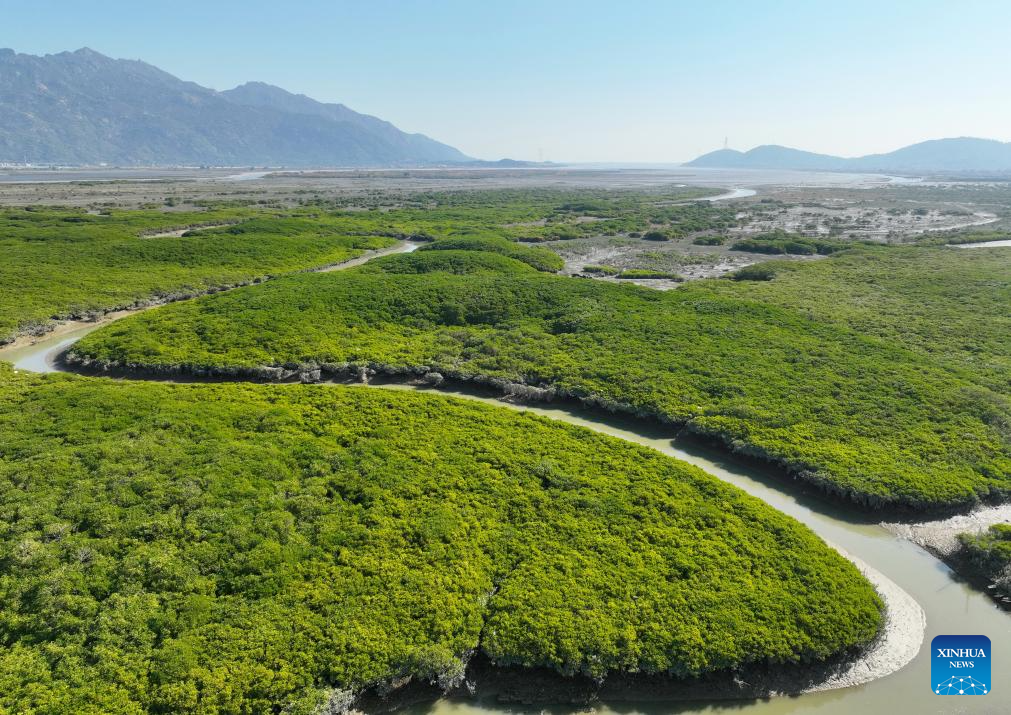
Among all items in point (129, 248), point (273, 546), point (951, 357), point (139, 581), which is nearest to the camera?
point (139, 581)

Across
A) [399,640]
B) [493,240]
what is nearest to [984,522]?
[399,640]

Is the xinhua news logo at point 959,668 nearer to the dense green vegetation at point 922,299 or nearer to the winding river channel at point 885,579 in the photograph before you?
the winding river channel at point 885,579

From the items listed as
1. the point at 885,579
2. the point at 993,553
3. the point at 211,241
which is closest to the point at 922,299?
the point at 993,553

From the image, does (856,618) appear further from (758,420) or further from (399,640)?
(399,640)

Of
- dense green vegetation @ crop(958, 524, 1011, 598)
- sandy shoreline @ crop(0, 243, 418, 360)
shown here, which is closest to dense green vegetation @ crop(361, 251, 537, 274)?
sandy shoreline @ crop(0, 243, 418, 360)

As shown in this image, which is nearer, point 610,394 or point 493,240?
point 610,394

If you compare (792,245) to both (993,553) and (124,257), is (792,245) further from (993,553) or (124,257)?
(124,257)
